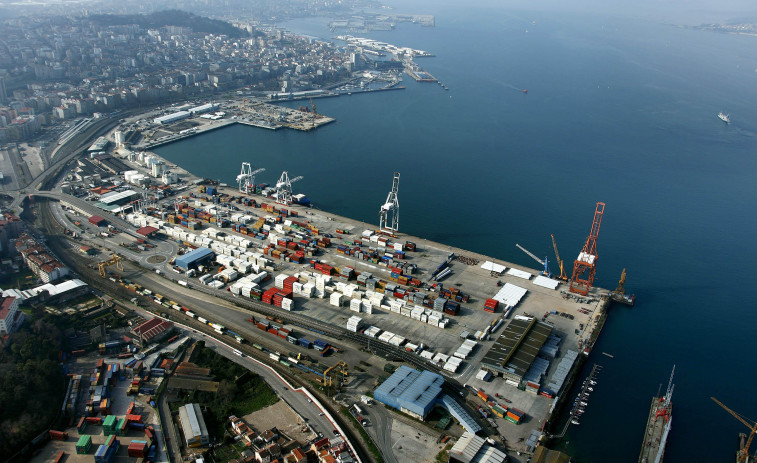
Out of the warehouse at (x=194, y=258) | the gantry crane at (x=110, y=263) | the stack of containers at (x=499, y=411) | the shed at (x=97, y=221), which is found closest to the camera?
the stack of containers at (x=499, y=411)

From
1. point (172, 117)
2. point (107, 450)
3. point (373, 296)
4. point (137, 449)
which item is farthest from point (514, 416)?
point (172, 117)

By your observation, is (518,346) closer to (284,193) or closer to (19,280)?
(284,193)

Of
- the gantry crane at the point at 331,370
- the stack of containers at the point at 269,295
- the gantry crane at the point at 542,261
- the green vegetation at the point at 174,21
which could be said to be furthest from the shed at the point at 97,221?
the green vegetation at the point at 174,21

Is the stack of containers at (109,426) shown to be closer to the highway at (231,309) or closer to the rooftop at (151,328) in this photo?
the rooftop at (151,328)

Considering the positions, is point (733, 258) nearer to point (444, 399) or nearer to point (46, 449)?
point (444, 399)

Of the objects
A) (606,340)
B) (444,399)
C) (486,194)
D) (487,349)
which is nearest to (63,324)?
(444,399)

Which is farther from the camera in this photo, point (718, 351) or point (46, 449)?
point (718, 351)
